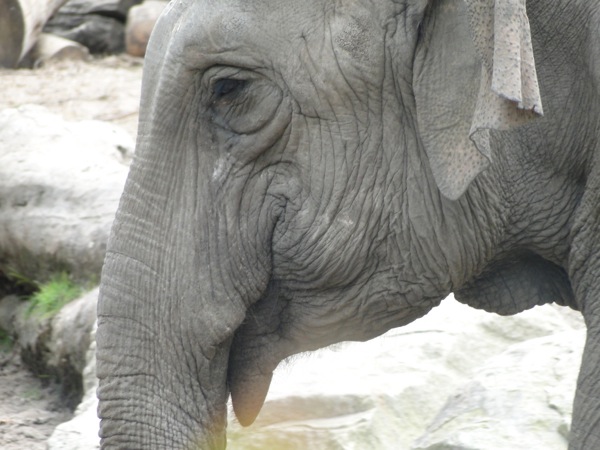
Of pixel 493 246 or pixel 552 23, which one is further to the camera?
pixel 493 246

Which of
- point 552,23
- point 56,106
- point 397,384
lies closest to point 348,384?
point 397,384

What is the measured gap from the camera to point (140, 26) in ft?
36.7

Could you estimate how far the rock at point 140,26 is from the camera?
36.5 ft

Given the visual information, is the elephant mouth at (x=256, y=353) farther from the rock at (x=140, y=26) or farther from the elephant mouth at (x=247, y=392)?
the rock at (x=140, y=26)

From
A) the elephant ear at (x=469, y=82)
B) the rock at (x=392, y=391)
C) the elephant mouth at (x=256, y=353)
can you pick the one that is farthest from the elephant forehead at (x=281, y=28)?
the rock at (x=392, y=391)

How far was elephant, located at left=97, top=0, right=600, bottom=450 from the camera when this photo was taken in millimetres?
2674

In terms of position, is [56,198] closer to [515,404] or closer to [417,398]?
[417,398]

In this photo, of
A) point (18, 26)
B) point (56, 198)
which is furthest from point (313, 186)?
point (18, 26)

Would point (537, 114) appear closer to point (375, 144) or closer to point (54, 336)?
point (375, 144)

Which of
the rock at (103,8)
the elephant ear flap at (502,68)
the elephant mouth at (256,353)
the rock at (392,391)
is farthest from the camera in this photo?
the rock at (103,8)

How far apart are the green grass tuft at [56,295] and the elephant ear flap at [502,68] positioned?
4.02 m

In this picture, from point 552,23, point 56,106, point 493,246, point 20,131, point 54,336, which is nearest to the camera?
point 552,23

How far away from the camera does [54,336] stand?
609cm

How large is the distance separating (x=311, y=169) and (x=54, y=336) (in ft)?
11.8
